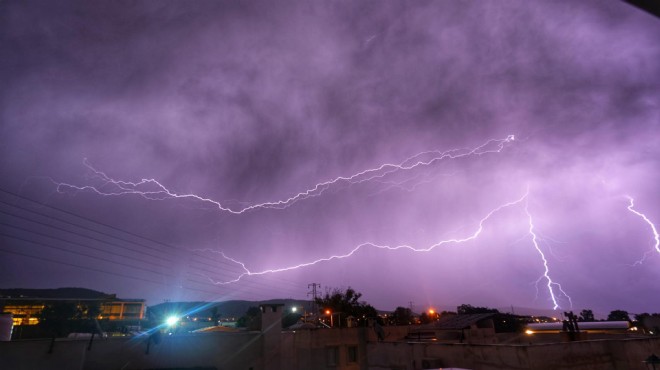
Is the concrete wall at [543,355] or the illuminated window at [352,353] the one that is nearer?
the concrete wall at [543,355]

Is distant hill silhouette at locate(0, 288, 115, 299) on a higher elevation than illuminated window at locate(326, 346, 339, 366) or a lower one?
higher

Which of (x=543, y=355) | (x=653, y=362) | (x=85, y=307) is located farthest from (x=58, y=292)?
(x=653, y=362)

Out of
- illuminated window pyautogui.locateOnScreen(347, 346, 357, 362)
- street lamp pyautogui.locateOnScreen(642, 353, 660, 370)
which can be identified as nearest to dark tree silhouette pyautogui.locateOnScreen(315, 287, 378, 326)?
illuminated window pyautogui.locateOnScreen(347, 346, 357, 362)

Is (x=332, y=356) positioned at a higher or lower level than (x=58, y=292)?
lower

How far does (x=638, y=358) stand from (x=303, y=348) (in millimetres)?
16110

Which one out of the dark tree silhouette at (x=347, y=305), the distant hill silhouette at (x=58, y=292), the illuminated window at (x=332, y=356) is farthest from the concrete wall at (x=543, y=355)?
the distant hill silhouette at (x=58, y=292)

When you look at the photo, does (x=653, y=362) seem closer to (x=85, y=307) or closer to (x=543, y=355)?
(x=543, y=355)

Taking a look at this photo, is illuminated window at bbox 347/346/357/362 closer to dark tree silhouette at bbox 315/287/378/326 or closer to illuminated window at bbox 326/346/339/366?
illuminated window at bbox 326/346/339/366

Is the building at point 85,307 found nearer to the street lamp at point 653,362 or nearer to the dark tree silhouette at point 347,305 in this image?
the dark tree silhouette at point 347,305

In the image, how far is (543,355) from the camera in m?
12.3

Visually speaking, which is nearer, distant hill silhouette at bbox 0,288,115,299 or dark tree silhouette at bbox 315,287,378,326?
dark tree silhouette at bbox 315,287,378,326

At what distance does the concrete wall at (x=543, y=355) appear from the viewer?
12328mm

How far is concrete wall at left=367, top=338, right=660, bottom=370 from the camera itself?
12328 mm

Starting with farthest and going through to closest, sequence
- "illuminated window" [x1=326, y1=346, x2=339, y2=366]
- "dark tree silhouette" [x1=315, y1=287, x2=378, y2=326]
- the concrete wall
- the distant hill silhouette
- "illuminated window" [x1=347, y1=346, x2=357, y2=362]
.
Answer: the distant hill silhouette
"dark tree silhouette" [x1=315, y1=287, x2=378, y2=326]
"illuminated window" [x1=347, y1=346, x2=357, y2=362]
"illuminated window" [x1=326, y1=346, x2=339, y2=366]
the concrete wall
